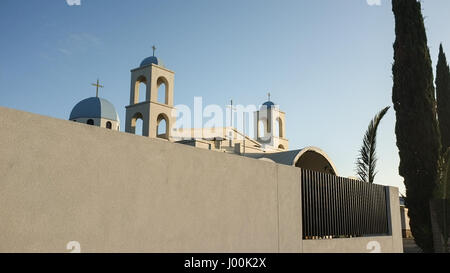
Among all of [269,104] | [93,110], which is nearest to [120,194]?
[93,110]

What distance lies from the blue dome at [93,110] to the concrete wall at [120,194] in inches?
1005

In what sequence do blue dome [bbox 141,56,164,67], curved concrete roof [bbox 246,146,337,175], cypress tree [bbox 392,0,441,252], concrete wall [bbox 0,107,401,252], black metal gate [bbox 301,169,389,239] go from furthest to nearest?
blue dome [bbox 141,56,164,67] < curved concrete roof [bbox 246,146,337,175] < cypress tree [bbox 392,0,441,252] < black metal gate [bbox 301,169,389,239] < concrete wall [bbox 0,107,401,252]

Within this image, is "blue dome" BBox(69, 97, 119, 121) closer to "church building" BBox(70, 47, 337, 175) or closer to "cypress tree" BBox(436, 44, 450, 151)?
"church building" BBox(70, 47, 337, 175)

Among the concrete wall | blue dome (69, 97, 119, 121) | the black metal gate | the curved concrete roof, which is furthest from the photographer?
blue dome (69, 97, 119, 121)

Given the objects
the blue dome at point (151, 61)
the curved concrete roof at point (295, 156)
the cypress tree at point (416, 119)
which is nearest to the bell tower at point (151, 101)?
the blue dome at point (151, 61)

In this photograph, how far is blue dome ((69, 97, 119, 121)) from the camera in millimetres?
31828

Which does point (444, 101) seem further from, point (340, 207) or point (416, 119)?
point (340, 207)

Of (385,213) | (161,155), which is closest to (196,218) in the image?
(161,155)

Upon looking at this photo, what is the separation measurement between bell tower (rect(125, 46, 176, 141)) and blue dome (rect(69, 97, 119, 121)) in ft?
28.8

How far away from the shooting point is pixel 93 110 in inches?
1258

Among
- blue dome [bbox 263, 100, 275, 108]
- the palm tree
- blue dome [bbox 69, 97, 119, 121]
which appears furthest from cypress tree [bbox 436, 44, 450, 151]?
blue dome [bbox 69, 97, 119, 121]

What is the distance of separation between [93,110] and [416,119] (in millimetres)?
24036
